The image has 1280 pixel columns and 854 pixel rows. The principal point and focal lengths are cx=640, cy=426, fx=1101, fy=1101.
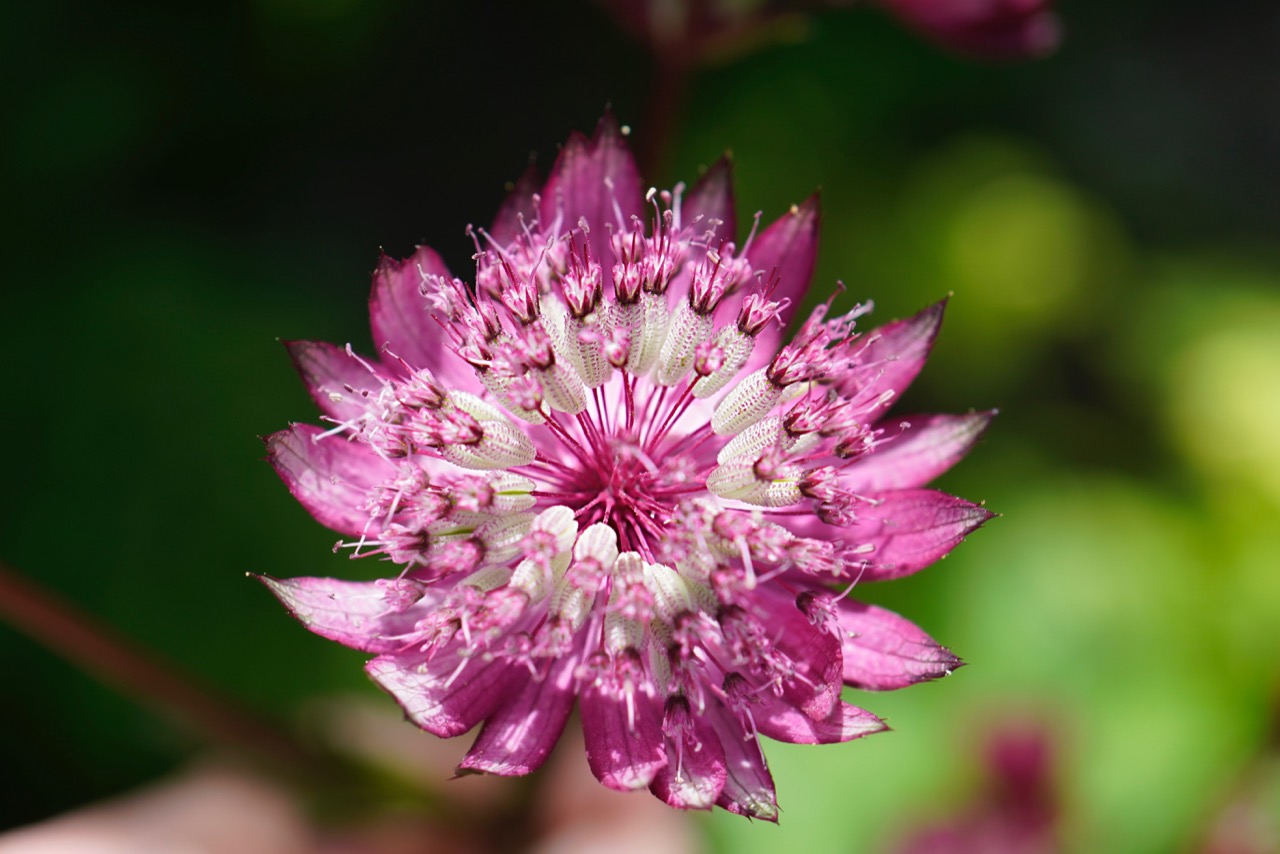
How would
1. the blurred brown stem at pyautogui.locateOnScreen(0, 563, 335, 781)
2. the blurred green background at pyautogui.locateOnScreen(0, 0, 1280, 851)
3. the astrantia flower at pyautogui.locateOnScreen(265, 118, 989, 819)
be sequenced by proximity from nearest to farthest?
the astrantia flower at pyautogui.locateOnScreen(265, 118, 989, 819) → the blurred brown stem at pyautogui.locateOnScreen(0, 563, 335, 781) → the blurred green background at pyautogui.locateOnScreen(0, 0, 1280, 851)

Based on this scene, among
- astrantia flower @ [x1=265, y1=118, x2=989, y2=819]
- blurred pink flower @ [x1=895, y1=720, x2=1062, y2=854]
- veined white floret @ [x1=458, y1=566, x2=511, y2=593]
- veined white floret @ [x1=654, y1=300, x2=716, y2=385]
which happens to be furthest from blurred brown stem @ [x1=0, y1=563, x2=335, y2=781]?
blurred pink flower @ [x1=895, y1=720, x2=1062, y2=854]

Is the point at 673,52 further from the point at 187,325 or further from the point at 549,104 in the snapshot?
the point at 549,104

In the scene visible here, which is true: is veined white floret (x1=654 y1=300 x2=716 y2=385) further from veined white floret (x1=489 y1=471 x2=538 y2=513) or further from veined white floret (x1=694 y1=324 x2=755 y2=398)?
veined white floret (x1=489 y1=471 x2=538 y2=513)

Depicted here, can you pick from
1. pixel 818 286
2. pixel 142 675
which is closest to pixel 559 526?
pixel 142 675

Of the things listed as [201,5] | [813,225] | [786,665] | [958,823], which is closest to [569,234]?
[813,225]

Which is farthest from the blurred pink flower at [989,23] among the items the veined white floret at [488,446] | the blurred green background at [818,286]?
the veined white floret at [488,446]
